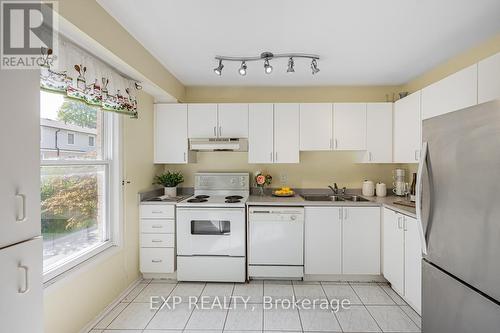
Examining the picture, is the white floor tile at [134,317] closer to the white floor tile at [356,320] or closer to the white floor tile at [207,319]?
the white floor tile at [207,319]

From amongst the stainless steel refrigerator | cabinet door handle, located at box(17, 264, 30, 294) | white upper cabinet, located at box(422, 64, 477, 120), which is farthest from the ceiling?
cabinet door handle, located at box(17, 264, 30, 294)

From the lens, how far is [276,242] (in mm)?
2873

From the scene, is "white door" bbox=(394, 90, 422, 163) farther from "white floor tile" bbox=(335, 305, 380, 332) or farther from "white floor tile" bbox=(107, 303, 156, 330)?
"white floor tile" bbox=(107, 303, 156, 330)

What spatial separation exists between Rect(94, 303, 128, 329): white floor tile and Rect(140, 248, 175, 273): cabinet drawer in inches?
19.6

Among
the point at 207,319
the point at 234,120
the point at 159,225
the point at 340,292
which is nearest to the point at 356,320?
the point at 340,292

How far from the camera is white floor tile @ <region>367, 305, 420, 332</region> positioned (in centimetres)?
209

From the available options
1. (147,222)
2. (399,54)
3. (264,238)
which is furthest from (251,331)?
(399,54)

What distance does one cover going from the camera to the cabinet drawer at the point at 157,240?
9.49 ft

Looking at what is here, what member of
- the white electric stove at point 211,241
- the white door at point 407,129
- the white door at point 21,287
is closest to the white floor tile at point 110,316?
the white electric stove at point 211,241

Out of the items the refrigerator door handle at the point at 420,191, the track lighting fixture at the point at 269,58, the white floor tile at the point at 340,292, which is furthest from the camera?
the white floor tile at the point at 340,292

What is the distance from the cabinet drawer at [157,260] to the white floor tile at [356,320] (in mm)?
1827

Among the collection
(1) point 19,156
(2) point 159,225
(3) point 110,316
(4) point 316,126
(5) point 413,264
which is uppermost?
(4) point 316,126

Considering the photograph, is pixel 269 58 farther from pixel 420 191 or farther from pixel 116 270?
pixel 116 270
